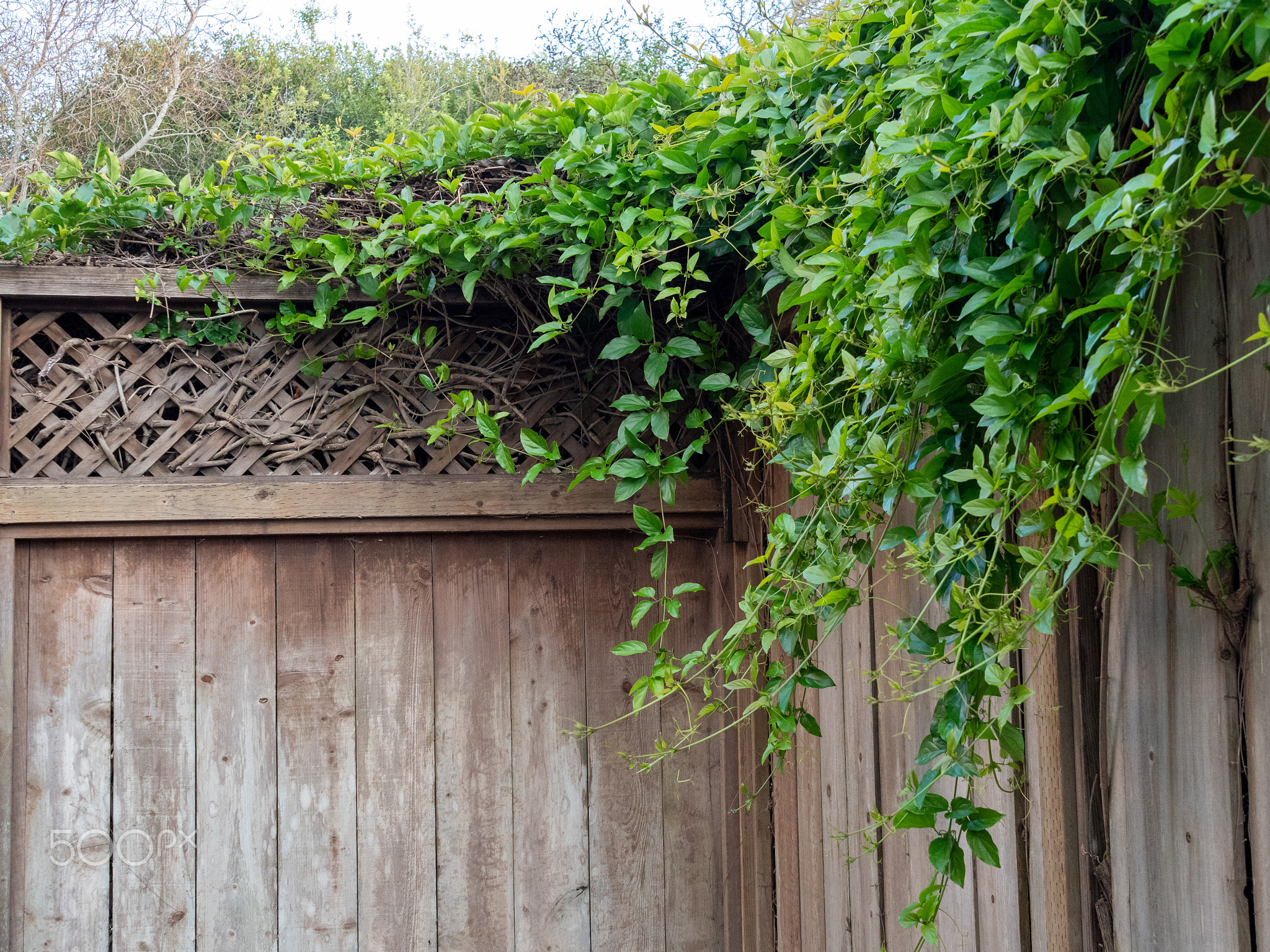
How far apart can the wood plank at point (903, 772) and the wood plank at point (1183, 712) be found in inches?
12.8

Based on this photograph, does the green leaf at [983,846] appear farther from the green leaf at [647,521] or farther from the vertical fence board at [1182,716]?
the green leaf at [647,521]

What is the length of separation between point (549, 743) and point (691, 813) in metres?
0.37

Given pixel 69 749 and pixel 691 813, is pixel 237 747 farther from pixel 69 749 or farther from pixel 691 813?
pixel 691 813

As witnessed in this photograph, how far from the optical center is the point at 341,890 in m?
1.80

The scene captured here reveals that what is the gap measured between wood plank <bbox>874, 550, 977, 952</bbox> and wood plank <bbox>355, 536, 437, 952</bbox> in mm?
975

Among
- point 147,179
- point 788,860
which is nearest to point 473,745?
point 788,860

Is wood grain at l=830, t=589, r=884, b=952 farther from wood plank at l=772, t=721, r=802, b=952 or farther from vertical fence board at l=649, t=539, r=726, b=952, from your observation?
vertical fence board at l=649, t=539, r=726, b=952

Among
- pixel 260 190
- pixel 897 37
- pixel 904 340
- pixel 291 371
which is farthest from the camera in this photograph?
pixel 291 371

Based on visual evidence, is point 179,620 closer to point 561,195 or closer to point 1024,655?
point 561,195

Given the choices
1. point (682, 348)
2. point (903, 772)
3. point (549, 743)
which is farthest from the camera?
point (549, 743)

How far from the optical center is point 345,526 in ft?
5.97

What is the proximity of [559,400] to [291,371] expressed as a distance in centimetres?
58

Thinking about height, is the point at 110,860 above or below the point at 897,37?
A: below

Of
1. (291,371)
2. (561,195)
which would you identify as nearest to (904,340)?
(561,195)
